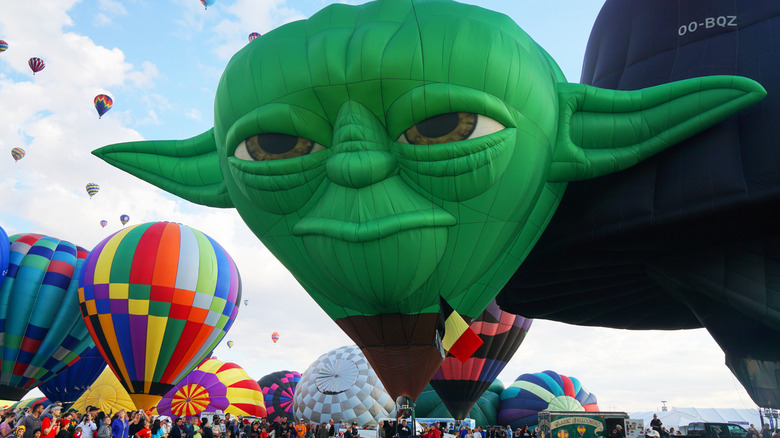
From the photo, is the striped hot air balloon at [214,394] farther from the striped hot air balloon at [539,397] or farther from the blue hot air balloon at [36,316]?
the striped hot air balloon at [539,397]

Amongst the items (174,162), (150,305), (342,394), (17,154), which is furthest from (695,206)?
(17,154)

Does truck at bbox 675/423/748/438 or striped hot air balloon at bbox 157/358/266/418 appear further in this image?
striped hot air balloon at bbox 157/358/266/418

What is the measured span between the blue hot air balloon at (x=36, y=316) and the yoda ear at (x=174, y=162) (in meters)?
14.7

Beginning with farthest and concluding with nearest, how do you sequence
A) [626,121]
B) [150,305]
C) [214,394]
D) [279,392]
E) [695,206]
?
1. [279,392]
2. [214,394]
3. [150,305]
4. [626,121]
5. [695,206]

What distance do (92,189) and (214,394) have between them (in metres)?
14.8

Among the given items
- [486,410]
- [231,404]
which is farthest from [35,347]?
[486,410]

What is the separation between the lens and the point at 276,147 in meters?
6.12

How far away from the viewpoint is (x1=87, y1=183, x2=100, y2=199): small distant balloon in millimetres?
33406

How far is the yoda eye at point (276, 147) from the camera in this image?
606cm

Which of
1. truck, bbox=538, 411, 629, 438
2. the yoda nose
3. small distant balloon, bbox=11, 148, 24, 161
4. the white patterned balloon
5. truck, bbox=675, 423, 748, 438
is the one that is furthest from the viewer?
small distant balloon, bbox=11, 148, 24, 161

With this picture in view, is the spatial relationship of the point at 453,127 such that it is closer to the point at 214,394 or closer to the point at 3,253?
the point at 3,253

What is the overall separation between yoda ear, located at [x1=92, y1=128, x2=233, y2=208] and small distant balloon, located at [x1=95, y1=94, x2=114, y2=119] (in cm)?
2025

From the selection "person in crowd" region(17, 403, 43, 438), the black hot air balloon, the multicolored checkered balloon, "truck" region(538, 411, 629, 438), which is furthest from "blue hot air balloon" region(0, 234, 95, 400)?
the black hot air balloon

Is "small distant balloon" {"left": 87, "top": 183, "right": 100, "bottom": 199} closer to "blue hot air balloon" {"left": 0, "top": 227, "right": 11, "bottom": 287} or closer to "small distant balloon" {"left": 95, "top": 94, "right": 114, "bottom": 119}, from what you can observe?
"small distant balloon" {"left": 95, "top": 94, "right": 114, "bottom": 119}
